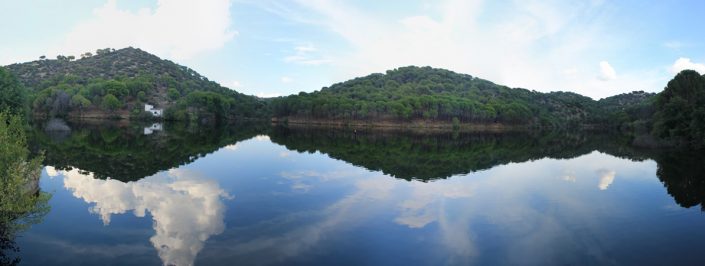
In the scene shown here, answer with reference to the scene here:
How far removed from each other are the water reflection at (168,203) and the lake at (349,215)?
0.32 ft

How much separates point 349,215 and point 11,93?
3290cm

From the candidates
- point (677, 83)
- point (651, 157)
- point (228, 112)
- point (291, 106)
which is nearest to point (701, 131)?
point (651, 157)

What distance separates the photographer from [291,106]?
186 meters

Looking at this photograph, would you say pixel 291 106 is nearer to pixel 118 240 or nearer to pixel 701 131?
pixel 701 131

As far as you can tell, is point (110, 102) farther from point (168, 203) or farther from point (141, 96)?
point (168, 203)

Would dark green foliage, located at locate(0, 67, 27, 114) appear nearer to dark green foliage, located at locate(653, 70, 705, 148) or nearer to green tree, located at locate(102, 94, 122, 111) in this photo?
dark green foliage, located at locate(653, 70, 705, 148)

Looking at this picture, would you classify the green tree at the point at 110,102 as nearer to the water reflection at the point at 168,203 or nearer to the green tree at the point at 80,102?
the green tree at the point at 80,102

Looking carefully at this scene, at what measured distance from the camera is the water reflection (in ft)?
51.4

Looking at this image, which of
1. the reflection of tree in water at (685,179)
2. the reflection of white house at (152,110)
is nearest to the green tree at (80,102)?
the reflection of white house at (152,110)

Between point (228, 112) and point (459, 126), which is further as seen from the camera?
point (228, 112)

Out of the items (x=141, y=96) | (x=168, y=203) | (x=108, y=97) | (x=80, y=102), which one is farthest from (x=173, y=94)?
(x=168, y=203)

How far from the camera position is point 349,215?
21.2m

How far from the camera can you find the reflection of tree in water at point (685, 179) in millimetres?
27614

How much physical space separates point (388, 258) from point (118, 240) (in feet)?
32.4
